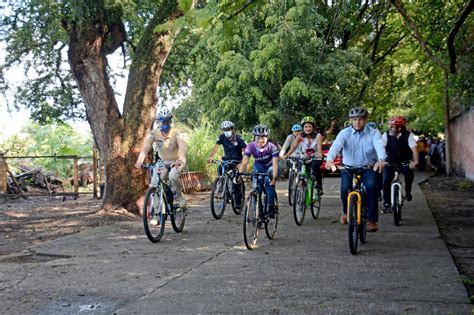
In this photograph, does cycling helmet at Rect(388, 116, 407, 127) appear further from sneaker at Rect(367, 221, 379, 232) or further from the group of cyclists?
sneaker at Rect(367, 221, 379, 232)

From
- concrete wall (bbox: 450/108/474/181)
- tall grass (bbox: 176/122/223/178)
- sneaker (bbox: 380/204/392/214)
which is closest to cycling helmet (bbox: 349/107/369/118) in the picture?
sneaker (bbox: 380/204/392/214)

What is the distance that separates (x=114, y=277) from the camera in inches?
265

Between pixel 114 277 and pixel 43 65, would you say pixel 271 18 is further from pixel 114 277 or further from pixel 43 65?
pixel 114 277

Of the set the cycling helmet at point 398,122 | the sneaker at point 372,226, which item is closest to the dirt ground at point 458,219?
the sneaker at point 372,226

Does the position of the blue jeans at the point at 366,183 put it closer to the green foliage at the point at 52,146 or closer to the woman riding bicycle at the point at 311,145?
the woman riding bicycle at the point at 311,145

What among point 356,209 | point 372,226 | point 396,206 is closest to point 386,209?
point 396,206

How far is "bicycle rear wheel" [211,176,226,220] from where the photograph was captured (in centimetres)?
1198

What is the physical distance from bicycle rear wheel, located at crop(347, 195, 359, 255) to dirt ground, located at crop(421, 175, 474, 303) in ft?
4.12

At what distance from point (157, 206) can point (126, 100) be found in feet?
13.4

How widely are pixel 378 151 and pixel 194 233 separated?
133 inches

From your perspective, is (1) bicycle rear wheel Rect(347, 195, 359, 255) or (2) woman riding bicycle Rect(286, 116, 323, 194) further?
(2) woman riding bicycle Rect(286, 116, 323, 194)

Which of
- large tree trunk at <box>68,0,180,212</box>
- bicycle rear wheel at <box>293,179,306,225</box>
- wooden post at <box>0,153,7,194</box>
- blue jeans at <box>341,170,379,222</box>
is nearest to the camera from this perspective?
blue jeans at <box>341,170,379,222</box>

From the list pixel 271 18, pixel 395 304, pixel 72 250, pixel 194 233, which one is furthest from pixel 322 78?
pixel 395 304

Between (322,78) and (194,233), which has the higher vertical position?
(322,78)
